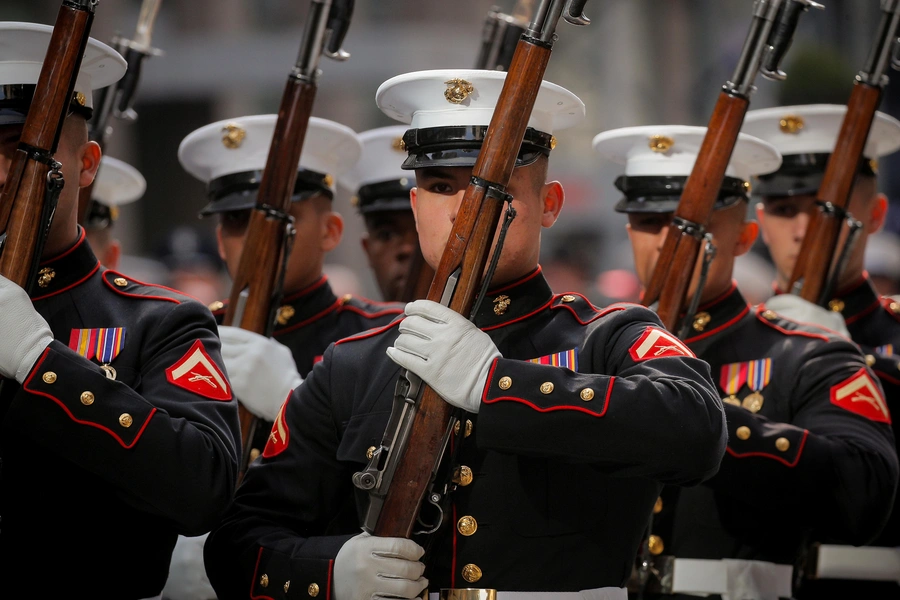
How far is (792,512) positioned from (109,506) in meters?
2.26

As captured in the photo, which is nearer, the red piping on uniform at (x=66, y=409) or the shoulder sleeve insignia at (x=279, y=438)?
the red piping on uniform at (x=66, y=409)

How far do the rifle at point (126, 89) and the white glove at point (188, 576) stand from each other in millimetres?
1749

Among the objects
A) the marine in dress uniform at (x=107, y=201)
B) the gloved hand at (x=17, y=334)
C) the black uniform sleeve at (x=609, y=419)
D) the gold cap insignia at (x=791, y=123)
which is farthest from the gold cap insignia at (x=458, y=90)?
the marine in dress uniform at (x=107, y=201)

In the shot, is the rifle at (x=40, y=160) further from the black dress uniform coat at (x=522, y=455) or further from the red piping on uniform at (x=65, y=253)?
the black dress uniform coat at (x=522, y=455)

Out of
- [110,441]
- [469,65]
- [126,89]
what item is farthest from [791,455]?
[469,65]

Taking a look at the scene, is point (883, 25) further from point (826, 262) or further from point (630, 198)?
point (630, 198)

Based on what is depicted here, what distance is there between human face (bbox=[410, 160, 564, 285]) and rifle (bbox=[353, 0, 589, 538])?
15 cm

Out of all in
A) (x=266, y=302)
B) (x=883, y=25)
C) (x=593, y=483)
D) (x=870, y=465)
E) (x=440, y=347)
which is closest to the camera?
(x=440, y=347)

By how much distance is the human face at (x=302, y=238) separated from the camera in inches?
181

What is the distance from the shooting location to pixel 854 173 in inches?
189

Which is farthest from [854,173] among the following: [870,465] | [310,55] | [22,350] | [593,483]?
[22,350]

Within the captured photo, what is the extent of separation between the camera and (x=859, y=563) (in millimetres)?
4434

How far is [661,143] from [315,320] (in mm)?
1598

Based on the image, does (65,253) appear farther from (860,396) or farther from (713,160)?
(860,396)
